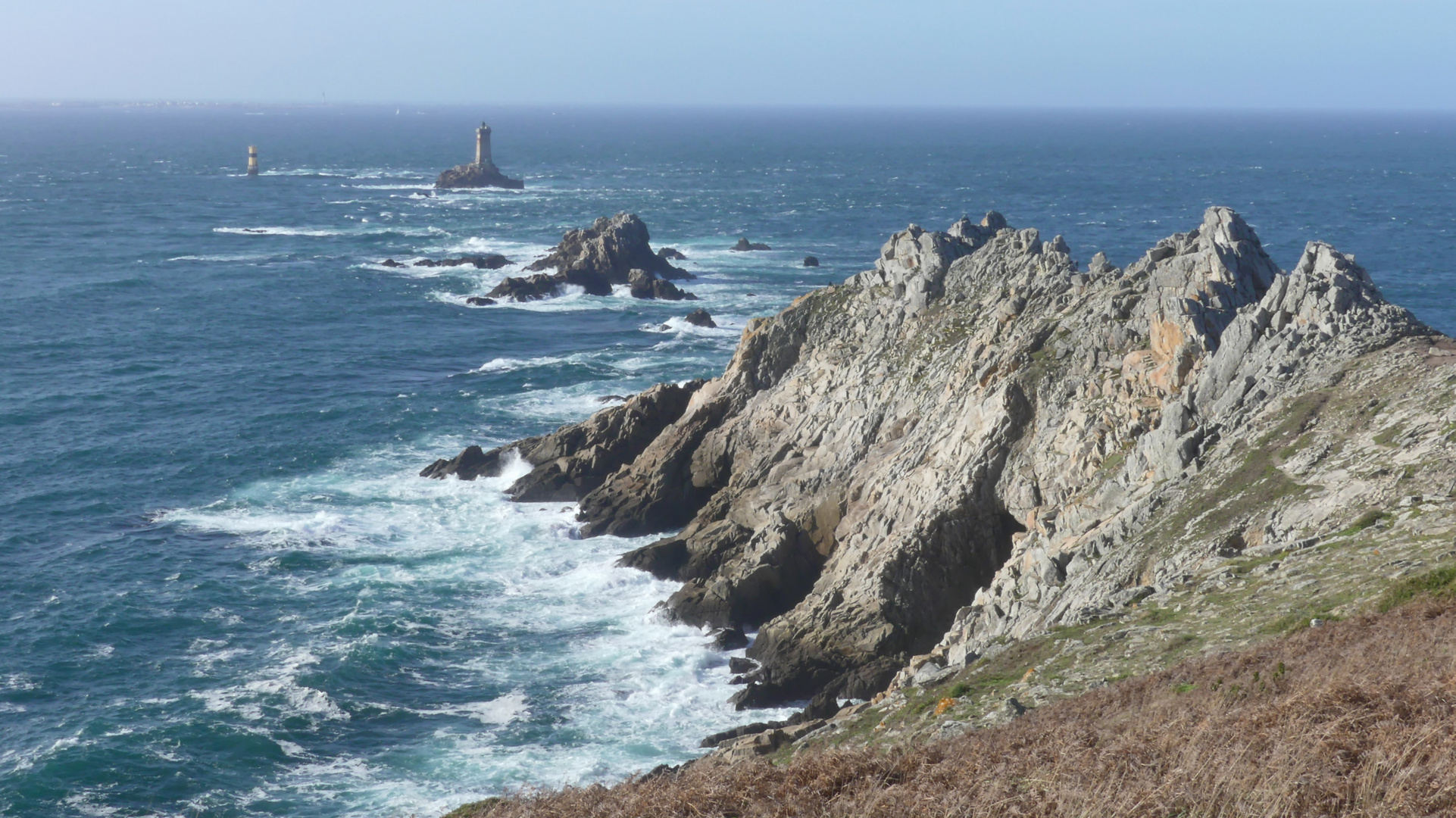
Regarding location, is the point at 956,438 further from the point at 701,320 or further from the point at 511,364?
the point at 701,320

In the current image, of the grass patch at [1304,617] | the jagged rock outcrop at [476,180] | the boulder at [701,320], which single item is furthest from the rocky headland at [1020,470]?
the jagged rock outcrop at [476,180]

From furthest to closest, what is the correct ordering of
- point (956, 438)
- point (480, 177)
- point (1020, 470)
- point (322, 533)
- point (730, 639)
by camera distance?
point (480, 177) → point (322, 533) → point (956, 438) → point (730, 639) → point (1020, 470)

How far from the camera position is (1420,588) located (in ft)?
66.5

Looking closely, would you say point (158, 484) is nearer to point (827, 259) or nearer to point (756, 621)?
point (756, 621)

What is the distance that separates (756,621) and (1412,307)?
7067cm

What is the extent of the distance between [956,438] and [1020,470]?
3.09 m

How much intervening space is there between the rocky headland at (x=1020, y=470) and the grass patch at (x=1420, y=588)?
1.55ft

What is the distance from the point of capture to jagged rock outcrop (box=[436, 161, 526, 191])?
614 ft

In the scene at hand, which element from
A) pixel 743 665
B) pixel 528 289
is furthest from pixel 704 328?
pixel 743 665

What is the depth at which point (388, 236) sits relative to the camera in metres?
134

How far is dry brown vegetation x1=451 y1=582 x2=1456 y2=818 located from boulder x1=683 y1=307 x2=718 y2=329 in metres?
69.5

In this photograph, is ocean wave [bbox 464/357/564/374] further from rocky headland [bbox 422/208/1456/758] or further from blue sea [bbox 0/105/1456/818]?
rocky headland [bbox 422/208/1456/758]

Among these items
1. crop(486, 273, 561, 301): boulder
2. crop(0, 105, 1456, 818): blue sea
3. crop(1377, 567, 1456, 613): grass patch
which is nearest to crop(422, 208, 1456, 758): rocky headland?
crop(1377, 567, 1456, 613): grass patch

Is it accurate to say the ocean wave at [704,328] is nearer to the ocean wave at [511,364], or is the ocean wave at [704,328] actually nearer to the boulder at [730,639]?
the ocean wave at [511,364]
